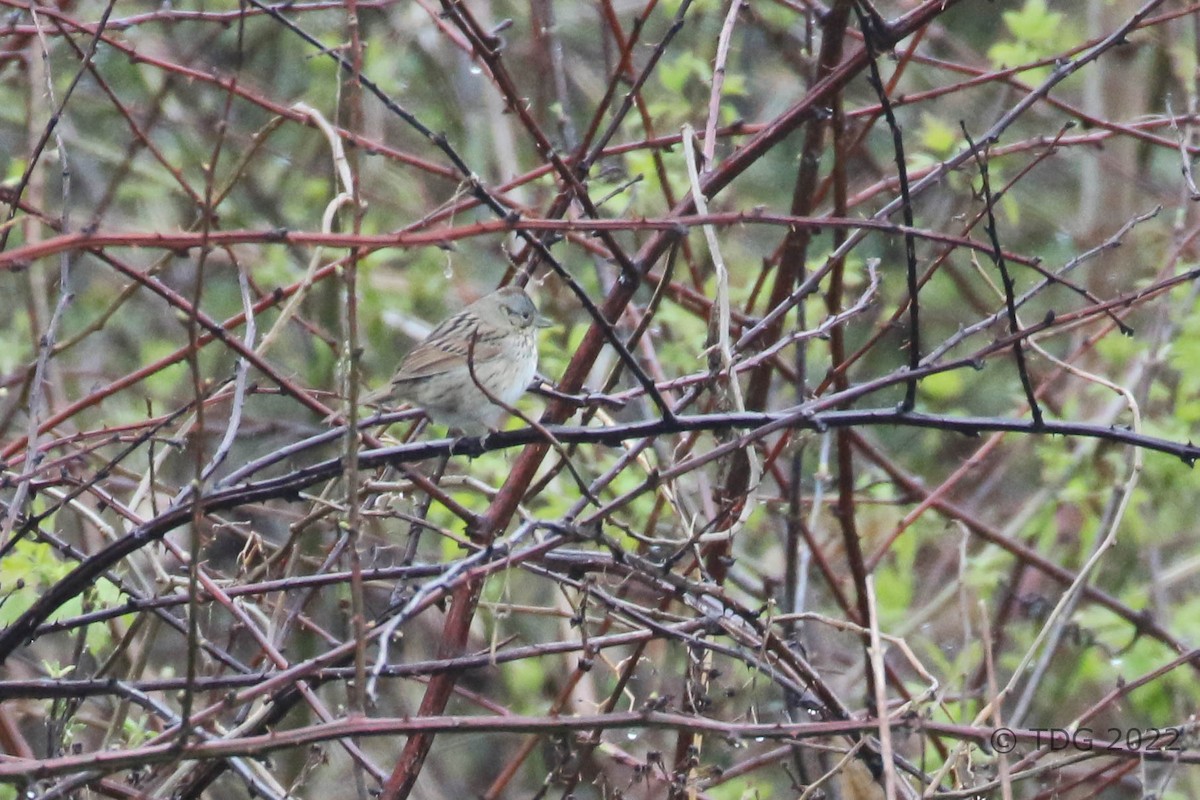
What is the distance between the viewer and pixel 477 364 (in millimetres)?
4137

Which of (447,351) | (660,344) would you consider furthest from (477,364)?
(660,344)

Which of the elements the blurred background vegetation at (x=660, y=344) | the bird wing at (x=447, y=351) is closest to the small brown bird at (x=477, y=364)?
the bird wing at (x=447, y=351)

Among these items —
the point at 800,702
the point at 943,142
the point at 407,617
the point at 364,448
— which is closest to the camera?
the point at 407,617

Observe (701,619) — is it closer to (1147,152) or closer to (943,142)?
(943,142)

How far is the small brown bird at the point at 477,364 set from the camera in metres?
3.80

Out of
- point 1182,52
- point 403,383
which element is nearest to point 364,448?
point 403,383

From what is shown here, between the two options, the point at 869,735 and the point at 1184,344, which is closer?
the point at 869,735

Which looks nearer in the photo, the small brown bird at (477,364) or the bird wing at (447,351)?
the small brown bird at (477,364)

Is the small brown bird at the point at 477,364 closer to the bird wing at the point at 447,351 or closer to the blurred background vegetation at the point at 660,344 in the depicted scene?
the bird wing at the point at 447,351

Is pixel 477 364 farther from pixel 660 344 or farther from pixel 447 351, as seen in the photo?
pixel 660 344

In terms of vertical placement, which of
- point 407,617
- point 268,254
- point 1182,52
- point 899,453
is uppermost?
point 1182,52

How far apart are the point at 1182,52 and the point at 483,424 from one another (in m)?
4.35

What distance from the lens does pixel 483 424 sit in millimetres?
4055

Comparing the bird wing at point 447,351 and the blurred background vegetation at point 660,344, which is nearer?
the blurred background vegetation at point 660,344
